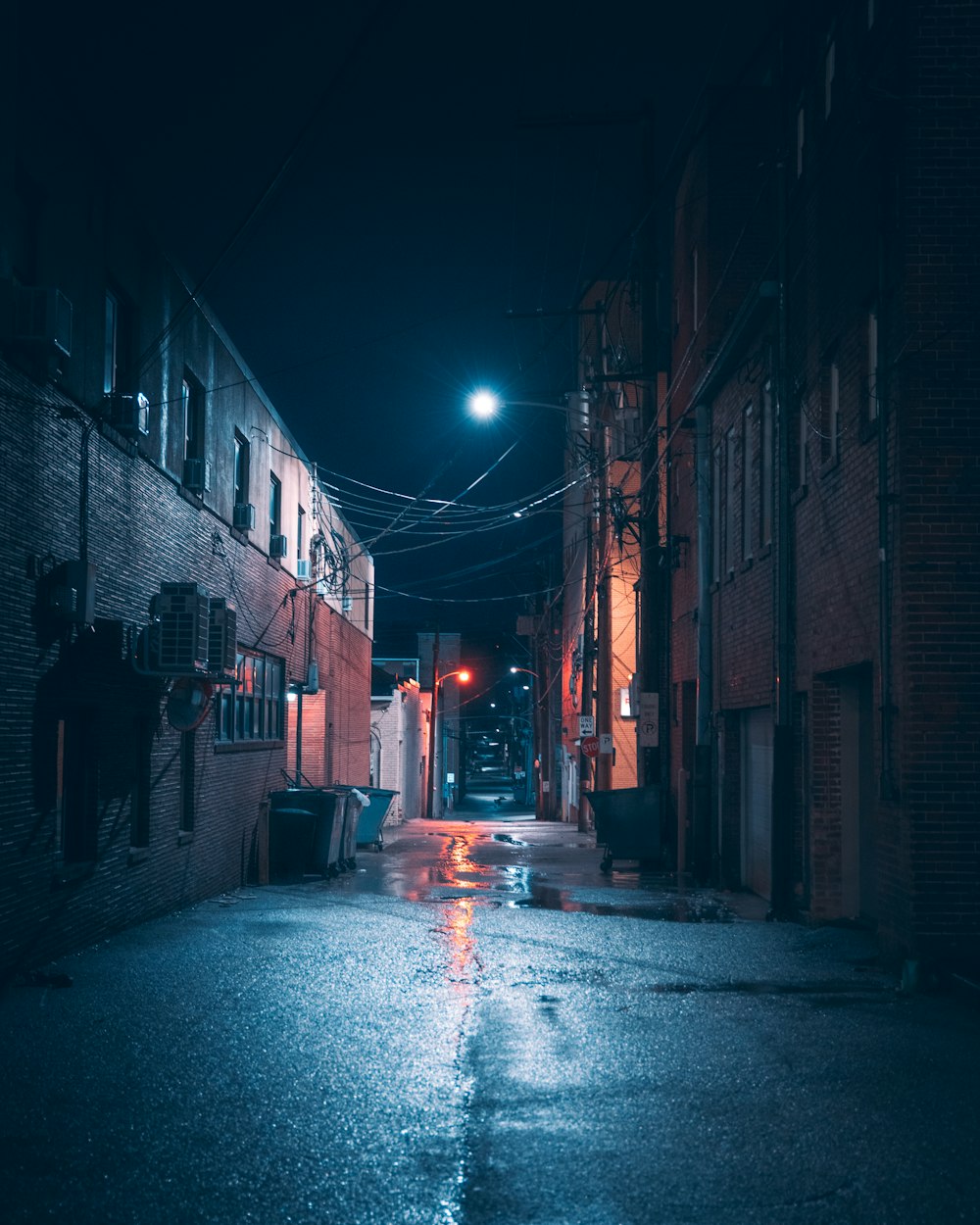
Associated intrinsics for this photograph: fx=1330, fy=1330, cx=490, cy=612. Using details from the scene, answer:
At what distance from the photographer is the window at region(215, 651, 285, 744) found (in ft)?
Answer: 60.4

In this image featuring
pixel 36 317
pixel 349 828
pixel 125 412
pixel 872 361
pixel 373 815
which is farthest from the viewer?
pixel 373 815

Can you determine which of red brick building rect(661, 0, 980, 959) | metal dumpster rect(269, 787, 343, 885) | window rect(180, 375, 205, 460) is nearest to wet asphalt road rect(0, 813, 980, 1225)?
red brick building rect(661, 0, 980, 959)

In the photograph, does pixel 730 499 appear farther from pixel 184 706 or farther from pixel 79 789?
pixel 79 789

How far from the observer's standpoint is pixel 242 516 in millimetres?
18766

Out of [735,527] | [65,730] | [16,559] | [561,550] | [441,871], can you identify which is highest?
[561,550]

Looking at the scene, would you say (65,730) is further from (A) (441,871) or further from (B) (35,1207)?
(A) (441,871)

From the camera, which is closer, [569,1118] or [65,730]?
[569,1118]

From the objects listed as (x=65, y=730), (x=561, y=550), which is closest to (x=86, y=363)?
(x=65, y=730)

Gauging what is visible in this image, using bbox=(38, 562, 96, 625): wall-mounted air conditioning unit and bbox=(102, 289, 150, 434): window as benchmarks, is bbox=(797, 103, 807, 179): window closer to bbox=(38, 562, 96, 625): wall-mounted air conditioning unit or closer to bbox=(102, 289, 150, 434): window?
bbox=(102, 289, 150, 434): window

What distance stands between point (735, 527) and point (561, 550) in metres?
34.2

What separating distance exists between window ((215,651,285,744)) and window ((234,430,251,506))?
2319mm

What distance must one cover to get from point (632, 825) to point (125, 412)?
11160 millimetres

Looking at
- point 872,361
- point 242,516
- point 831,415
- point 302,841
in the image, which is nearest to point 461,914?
point 302,841

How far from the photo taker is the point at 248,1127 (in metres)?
6.21
